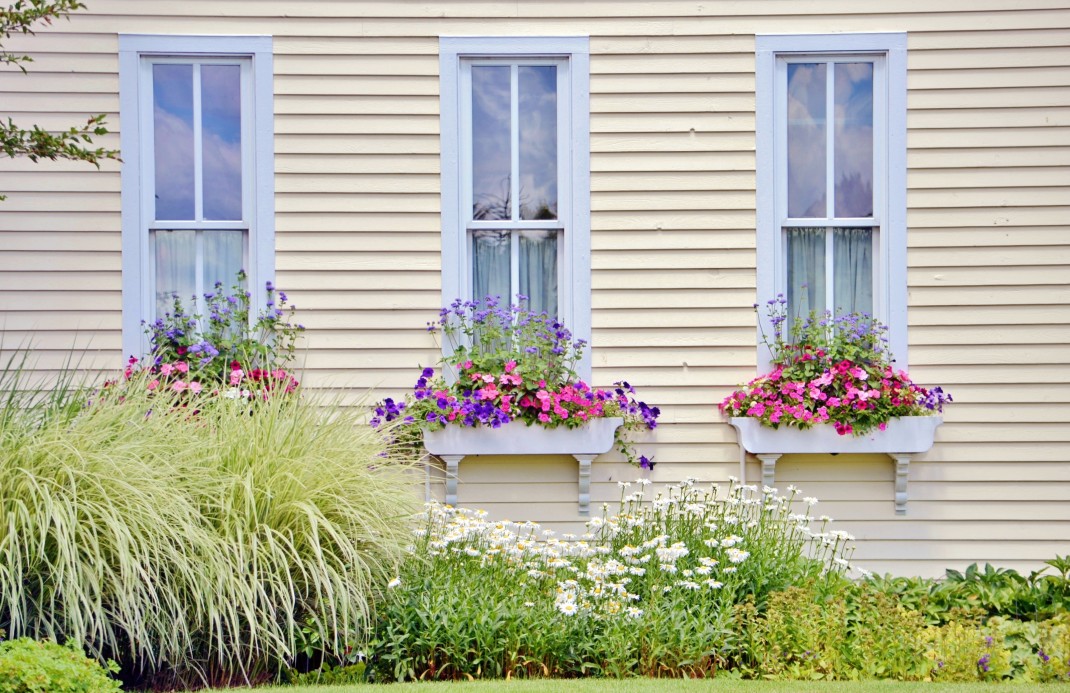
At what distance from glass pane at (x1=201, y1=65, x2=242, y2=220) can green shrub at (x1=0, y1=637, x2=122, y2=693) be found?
9.80 ft

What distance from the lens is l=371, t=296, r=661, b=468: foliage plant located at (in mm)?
5441

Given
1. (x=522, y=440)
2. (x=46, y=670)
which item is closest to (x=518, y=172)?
(x=522, y=440)

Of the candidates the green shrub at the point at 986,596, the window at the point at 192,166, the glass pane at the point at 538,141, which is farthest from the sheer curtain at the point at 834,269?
the window at the point at 192,166

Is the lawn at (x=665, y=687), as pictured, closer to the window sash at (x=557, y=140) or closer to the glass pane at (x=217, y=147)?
the window sash at (x=557, y=140)

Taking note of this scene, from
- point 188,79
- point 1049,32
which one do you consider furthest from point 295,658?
point 1049,32

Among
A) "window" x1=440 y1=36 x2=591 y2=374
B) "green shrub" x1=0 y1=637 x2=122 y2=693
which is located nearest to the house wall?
"window" x1=440 y1=36 x2=591 y2=374

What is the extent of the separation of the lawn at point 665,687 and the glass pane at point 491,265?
250 cm

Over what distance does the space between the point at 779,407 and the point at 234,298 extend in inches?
129

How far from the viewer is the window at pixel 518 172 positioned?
574 centimetres

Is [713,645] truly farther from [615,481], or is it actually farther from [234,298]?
[234,298]

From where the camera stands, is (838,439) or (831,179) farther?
(831,179)

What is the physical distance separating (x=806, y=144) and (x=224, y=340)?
3699mm

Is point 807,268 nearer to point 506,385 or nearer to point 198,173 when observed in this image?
point 506,385

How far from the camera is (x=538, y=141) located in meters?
5.91
